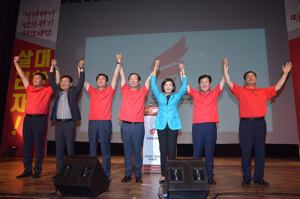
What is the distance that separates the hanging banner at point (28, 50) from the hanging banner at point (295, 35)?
5.40 m

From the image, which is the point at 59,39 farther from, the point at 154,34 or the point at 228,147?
the point at 228,147

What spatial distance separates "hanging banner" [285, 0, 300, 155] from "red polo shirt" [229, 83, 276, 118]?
2134 millimetres

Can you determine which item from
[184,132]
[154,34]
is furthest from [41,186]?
[154,34]

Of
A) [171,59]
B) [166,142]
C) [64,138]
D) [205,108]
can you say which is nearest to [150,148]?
[166,142]

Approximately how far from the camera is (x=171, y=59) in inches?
186

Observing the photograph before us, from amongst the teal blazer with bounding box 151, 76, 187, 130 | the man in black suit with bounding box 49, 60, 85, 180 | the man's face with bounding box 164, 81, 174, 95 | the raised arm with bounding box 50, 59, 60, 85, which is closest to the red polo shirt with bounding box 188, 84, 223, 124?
the teal blazer with bounding box 151, 76, 187, 130

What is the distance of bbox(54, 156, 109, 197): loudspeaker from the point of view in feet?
5.92

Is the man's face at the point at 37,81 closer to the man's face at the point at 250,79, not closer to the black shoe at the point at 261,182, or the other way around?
the man's face at the point at 250,79

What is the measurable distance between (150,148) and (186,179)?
164 cm

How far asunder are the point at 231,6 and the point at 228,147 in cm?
338

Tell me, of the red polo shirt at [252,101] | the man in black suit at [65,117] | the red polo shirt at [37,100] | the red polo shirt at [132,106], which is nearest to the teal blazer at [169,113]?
the red polo shirt at [132,106]

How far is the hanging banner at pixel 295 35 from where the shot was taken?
4320mm

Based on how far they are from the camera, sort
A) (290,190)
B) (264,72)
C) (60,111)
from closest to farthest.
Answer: (290,190) < (60,111) < (264,72)

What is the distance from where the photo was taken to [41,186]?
2.30 metres
